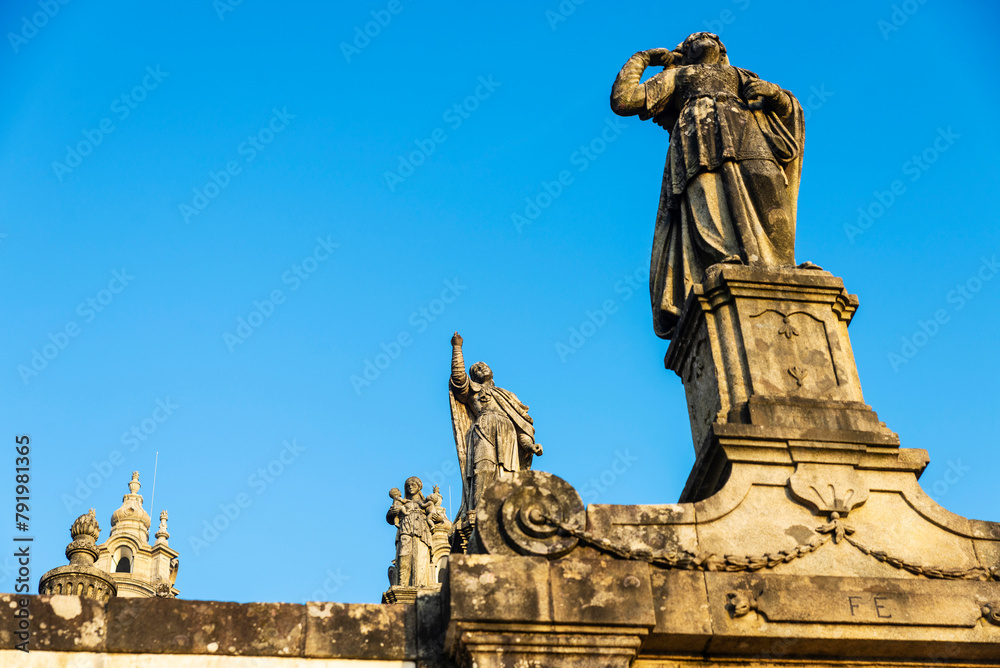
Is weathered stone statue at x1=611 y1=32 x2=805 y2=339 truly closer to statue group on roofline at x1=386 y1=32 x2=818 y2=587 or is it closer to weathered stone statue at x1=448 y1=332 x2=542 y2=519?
statue group on roofline at x1=386 y1=32 x2=818 y2=587

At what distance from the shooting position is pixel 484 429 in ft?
47.9

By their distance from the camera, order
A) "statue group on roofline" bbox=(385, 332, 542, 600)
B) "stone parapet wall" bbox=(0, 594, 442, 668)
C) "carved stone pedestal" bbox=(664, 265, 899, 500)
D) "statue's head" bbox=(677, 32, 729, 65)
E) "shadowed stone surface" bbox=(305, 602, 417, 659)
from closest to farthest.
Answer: "stone parapet wall" bbox=(0, 594, 442, 668) < "shadowed stone surface" bbox=(305, 602, 417, 659) < "carved stone pedestal" bbox=(664, 265, 899, 500) < "statue's head" bbox=(677, 32, 729, 65) < "statue group on roofline" bbox=(385, 332, 542, 600)

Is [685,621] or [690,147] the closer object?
[685,621]

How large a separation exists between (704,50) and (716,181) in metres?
1.40

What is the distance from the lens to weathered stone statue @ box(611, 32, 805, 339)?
855 cm

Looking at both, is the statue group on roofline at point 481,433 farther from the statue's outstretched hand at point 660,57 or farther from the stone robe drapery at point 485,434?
the statue's outstretched hand at point 660,57

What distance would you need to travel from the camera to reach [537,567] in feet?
21.0

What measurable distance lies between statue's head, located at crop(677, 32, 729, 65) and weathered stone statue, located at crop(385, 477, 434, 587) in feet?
31.8

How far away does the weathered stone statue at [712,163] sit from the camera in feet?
28.0

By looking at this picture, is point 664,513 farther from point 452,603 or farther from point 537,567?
point 452,603

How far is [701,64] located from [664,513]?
166 inches

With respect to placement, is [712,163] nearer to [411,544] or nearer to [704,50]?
[704,50]

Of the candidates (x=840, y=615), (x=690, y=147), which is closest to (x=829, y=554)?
(x=840, y=615)

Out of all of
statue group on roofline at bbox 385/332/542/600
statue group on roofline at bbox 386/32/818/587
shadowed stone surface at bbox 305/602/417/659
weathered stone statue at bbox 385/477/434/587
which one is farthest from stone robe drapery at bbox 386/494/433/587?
shadowed stone surface at bbox 305/602/417/659
